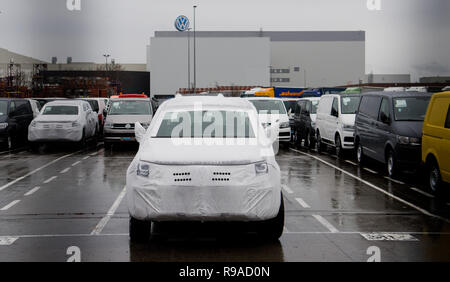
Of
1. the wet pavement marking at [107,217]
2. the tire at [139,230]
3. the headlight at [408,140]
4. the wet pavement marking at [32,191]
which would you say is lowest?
the wet pavement marking at [32,191]

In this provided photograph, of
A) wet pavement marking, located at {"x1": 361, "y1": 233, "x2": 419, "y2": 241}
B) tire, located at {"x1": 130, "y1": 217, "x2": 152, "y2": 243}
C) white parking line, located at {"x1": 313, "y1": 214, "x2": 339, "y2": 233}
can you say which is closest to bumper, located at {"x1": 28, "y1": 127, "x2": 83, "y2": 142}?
white parking line, located at {"x1": 313, "y1": 214, "x2": 339, "y2": 233}

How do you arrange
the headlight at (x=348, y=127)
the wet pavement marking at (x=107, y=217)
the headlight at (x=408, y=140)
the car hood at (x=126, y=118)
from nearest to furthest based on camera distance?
the wet pavement marking at (x=107, y=217), the headlight at (x=408, y=140), the headlight at (x=348, y=127), the car hood at (x=126, y=118)

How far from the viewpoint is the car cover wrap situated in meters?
7.04

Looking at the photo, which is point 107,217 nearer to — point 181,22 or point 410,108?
point 410,108

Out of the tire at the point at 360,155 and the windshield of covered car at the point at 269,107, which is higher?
the windshield of covered car at the point at 269,107

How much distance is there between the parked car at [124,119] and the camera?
74.5ft

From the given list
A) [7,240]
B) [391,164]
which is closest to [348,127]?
[391,164]

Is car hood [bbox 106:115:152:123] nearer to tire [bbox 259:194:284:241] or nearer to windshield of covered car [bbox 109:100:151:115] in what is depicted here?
windshield of covered car [bbox 109:100:151:115]

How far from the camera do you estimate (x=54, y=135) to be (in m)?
22.0

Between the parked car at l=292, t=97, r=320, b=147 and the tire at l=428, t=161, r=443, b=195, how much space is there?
11456 millimetres

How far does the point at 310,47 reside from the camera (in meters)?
107

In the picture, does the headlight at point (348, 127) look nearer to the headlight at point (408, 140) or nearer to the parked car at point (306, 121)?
the parked car at point (306, 121)

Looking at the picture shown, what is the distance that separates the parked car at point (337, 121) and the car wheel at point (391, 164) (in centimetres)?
427

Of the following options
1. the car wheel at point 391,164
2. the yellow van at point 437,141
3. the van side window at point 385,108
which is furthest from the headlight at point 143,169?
the van side window at point 385,108
